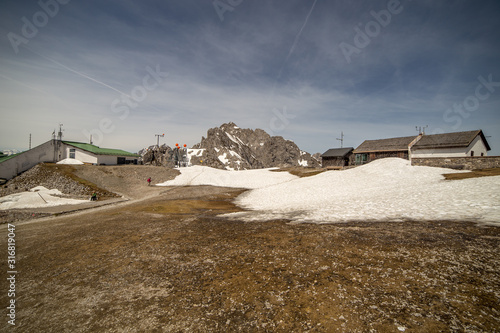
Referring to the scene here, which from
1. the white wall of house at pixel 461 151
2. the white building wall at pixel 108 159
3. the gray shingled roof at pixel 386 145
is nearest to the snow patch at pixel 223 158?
the white building wall at pixel 108 159

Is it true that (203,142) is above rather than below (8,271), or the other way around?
above

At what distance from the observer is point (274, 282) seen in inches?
234

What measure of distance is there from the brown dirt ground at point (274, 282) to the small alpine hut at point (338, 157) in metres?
58.2

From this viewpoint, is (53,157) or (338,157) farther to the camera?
(338,157)

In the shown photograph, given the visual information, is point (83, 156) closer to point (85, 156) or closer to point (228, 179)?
point (85, 156)

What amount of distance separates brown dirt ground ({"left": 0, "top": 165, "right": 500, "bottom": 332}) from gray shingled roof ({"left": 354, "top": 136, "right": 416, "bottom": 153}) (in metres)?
50.7

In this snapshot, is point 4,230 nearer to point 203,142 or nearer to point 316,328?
point 316,328

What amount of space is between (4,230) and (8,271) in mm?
11022

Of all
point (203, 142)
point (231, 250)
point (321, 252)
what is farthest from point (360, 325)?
point (203, 142)

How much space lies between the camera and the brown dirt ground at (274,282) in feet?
14.5

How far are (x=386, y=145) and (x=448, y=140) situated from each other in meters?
12.9

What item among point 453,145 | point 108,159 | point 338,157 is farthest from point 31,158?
point 453,145

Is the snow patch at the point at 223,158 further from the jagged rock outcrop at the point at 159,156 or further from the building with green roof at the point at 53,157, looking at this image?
the building with green roof at the point at 53,157

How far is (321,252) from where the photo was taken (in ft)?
25.0
